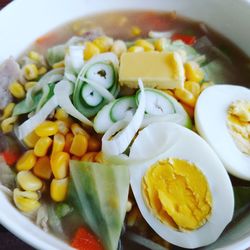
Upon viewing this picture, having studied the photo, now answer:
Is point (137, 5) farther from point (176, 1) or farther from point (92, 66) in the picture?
point (92, 66)

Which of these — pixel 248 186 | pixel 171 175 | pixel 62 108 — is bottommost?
pixel 248 186

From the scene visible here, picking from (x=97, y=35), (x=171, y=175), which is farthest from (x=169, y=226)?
(x=97, y=35)

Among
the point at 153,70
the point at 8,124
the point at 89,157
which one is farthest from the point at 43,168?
the point at 153,70

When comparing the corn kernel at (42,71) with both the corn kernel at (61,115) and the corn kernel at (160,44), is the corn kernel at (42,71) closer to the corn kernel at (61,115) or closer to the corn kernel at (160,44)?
the corn kernel at (61,115)

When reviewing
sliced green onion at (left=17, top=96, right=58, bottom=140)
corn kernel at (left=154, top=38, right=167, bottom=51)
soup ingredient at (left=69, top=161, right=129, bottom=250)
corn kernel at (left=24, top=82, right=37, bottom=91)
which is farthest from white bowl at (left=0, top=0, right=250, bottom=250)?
soup ingredient at (left=69, top=161, right=129, bottom=250)

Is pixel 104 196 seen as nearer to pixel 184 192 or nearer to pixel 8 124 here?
pixel 184 192
